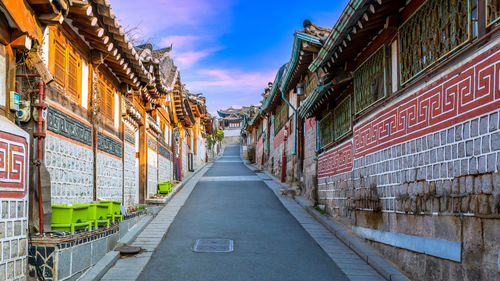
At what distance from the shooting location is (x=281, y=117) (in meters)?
27.0

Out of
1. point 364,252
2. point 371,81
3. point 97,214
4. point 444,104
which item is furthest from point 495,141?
point 97,214

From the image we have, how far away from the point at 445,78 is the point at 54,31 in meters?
6.23

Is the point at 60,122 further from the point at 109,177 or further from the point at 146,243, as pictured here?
the point at 146,243

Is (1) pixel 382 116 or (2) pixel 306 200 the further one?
(2) pixel 306 200

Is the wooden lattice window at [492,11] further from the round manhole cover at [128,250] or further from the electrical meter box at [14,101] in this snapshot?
the round manhole cover at [128,250]

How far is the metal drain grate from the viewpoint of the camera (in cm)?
905

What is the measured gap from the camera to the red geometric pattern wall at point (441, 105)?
4.52 meters

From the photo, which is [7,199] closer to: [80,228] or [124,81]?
[80,228]

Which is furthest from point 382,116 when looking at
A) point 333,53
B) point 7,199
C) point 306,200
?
point 306,200

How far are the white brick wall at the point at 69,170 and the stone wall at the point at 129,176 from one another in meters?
3.31

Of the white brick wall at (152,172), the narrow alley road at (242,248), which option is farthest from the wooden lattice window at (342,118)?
the white brick wall at (152,172)

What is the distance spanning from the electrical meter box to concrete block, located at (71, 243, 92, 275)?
219 centimetres

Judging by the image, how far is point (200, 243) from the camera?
971cm

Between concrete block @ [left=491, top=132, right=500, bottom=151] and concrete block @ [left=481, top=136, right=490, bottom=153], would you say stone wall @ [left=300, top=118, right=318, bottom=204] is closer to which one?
concrete block @ [left=481, top=136, right=490, bottom=153]
